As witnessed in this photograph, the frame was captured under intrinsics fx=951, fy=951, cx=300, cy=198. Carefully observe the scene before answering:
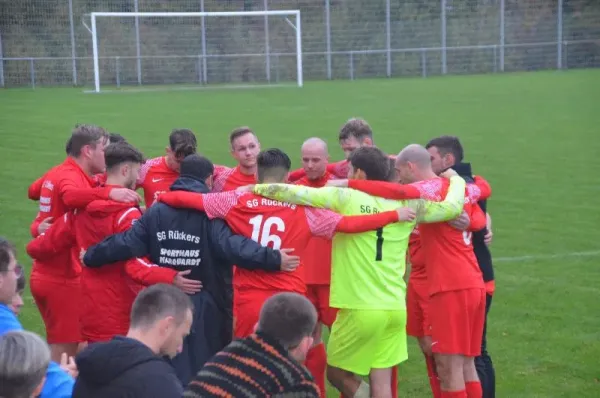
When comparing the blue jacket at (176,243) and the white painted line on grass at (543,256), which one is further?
the white painted line on grass at (543,256)

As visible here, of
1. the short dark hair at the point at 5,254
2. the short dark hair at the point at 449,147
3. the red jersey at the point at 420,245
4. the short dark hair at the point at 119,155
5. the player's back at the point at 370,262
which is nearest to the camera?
the short dark hair at the point at 5,254

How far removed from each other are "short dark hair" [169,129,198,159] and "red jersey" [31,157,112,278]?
824 millimetres

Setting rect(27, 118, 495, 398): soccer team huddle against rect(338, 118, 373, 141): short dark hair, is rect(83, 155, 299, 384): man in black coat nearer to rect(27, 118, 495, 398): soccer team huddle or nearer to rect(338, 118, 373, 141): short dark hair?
rect(27, 118, 495, 398): soccer team huddle

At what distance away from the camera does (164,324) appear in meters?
4.61

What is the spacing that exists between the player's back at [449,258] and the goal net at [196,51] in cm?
3564

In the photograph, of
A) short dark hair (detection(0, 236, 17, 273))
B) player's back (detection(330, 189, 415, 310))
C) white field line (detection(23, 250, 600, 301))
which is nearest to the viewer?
short dark hair (detection(0, 236, 17, 273))

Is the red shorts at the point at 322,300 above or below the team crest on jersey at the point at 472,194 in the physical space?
below

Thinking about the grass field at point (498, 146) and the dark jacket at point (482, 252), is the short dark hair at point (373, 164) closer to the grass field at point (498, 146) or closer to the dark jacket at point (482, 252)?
the dark jacket at point (482, 252)

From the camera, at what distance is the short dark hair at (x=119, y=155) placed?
6.90 meters

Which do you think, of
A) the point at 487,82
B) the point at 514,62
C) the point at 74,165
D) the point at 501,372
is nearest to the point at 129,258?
the point at 74,165

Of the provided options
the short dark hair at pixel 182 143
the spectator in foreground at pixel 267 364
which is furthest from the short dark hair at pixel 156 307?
the short dark hair at pixel 182 143

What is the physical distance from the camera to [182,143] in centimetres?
809

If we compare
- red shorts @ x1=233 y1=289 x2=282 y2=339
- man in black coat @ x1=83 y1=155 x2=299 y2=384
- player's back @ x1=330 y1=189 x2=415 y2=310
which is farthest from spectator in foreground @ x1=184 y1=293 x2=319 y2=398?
player's back @ x1=330 y1=189 x2=415 y2=310

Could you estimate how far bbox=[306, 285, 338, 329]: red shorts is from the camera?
784 centimetres
